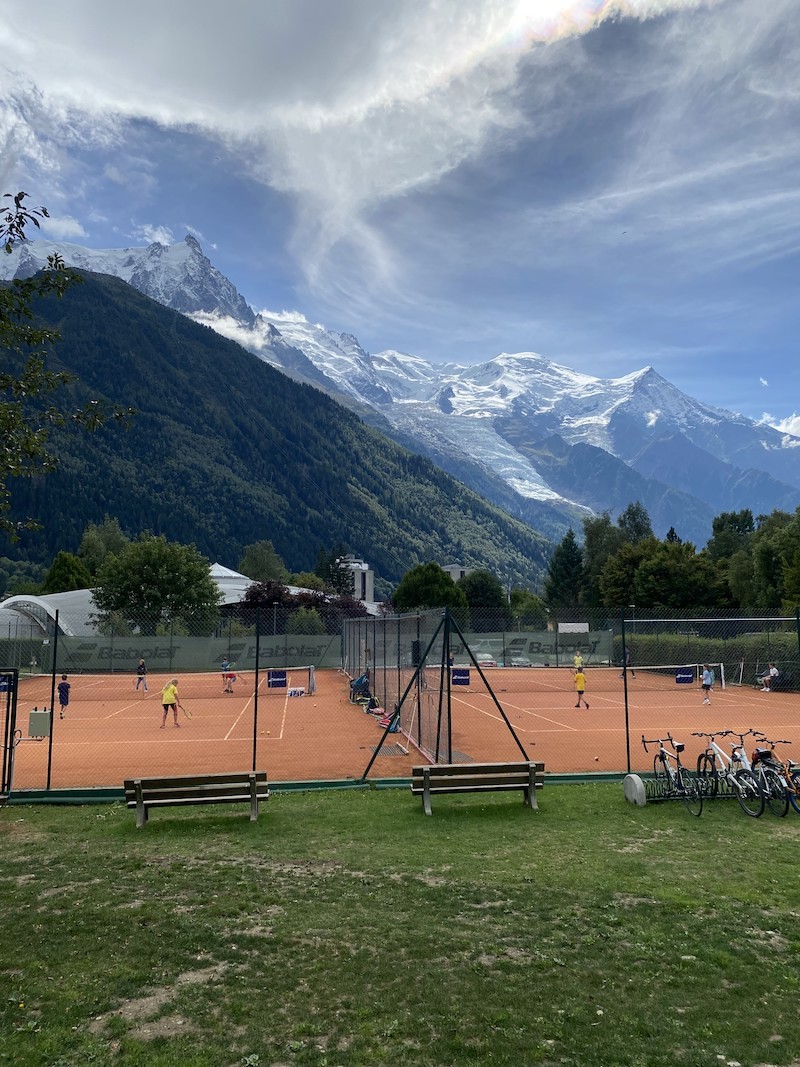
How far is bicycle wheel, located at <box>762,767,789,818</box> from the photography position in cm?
1050

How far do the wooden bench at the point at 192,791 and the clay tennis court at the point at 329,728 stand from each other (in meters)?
3.77

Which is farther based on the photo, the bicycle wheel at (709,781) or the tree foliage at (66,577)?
the tree foliage at (66,577)

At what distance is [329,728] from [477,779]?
11.7 m

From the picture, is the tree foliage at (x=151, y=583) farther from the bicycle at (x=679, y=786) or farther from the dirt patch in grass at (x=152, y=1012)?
the dirt patch in grass at (x=152, y=1012)

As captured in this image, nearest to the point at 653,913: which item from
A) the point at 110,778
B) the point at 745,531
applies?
the point at 110,778

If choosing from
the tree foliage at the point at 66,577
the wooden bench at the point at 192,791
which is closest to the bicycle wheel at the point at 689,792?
the wooden bench at the point at 192,791

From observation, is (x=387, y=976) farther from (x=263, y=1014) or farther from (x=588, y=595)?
(x=588, y=595)

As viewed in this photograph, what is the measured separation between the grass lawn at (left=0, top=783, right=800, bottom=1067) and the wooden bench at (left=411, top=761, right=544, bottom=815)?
34.5 inches

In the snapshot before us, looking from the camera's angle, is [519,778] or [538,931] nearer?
[538,931]

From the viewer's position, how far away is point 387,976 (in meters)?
5.27

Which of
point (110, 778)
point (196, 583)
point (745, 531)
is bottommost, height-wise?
point (110, 778)

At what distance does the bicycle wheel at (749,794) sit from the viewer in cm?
1045

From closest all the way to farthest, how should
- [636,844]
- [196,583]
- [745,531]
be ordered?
[636,844] → [196,583] → [745,531]

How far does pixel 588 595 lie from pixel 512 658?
5241 cm
